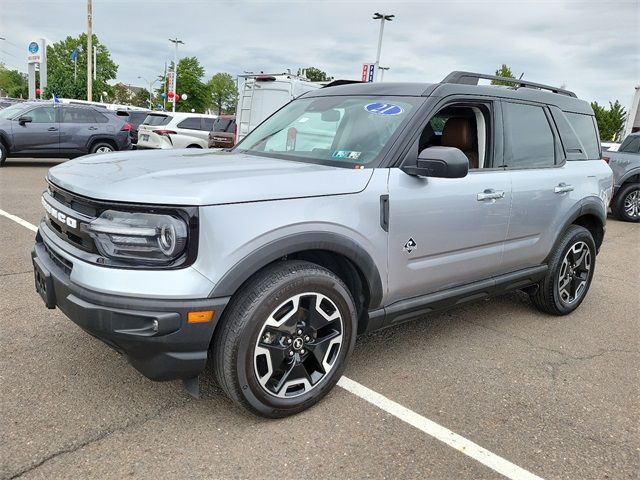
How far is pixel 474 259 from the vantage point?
11.7 ft

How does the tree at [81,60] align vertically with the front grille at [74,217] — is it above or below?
above

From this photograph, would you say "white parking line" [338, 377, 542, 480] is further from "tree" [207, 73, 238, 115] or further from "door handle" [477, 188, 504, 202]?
"tree" [207, 73, 238, 115]

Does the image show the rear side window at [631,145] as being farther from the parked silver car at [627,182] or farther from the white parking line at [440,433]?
the white parking line at [440,433]

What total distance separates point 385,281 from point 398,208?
16.7 inches

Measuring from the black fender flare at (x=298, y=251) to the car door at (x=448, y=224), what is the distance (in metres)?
0.16

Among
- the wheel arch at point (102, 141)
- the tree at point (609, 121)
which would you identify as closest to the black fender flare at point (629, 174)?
the wheel arch at point (102, 141)

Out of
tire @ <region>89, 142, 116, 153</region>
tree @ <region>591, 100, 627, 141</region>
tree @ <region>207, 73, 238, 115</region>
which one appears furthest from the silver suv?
tree @ <region>207, 73, 238, 115</region>

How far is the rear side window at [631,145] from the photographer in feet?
37.2

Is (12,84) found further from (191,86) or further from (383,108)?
(383,108)

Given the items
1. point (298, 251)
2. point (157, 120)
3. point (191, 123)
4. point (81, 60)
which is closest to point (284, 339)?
point (298, 251)

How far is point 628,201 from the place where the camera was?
11211mm

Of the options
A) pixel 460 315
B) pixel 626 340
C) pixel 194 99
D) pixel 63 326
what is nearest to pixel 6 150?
pixel 63 326

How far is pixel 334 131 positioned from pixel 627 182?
394 inches

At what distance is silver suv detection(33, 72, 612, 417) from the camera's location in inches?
91.4
